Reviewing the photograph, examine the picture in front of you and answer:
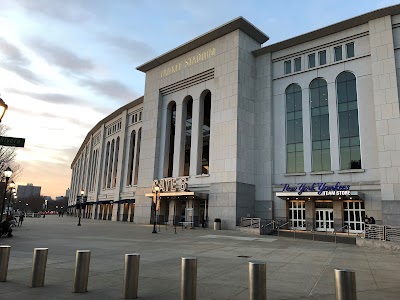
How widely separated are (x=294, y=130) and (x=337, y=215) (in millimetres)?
9830

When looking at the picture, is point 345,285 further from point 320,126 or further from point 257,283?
point 320,126

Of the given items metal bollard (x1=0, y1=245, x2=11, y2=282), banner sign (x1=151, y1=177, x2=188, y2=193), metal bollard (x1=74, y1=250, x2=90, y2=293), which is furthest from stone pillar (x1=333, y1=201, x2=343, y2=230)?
metal bollard (x1=0, y1=245, x2=11, y2=282)

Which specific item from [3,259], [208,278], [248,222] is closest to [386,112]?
[248,222]

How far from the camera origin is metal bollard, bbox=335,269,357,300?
215 inches

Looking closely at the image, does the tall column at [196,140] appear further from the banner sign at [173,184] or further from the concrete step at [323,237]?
the concrete step at [323,237]

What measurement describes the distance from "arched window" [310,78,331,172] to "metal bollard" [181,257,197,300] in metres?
28.4

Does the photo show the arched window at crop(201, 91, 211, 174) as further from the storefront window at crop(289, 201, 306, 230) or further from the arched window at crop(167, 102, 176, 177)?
the storefront window at crop(289, 201, 306, 230)

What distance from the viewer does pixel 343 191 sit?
2786 centimetres

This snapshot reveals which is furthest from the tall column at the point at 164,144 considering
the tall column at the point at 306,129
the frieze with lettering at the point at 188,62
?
the tall column at the point at 306,129

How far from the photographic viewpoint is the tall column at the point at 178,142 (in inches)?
1622

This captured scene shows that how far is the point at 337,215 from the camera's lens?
3067 centimetres

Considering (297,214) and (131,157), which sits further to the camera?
(131,157)

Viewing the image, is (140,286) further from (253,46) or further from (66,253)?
(253,46)

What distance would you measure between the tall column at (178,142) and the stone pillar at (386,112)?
22666 mm
